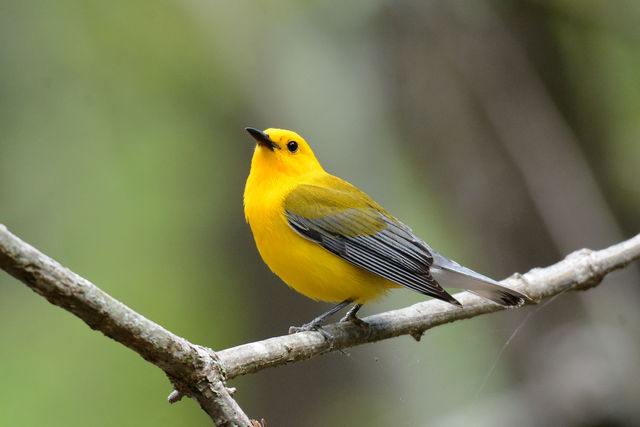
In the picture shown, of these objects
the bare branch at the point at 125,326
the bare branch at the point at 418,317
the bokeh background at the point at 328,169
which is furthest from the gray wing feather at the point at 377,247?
the bokeh background at the point at 328,169

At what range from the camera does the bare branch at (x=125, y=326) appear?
6.52 feet

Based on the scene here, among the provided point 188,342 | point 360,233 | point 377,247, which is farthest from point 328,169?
point 188,342

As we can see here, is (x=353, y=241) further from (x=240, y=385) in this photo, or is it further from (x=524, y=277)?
(x=240, y=385)

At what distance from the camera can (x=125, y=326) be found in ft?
7.35

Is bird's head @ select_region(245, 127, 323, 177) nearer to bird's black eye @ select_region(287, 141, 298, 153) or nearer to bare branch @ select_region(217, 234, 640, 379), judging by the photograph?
bird's black eye @ select_region(287, 141, 298, 153)

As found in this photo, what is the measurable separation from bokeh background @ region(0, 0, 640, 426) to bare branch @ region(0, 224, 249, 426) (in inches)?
151

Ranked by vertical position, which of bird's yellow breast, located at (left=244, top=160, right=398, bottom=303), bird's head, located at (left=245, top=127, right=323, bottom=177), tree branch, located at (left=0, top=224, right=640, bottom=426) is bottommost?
tree branch, located at (left=0, top=224, right=640, bottom=426)

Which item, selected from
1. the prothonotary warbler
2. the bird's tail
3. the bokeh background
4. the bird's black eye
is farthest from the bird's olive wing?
the bokeh background

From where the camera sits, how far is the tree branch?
79.4 inches

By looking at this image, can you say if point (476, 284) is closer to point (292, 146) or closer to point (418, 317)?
point (418, 317)

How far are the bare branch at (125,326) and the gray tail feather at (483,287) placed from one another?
6.23 ft

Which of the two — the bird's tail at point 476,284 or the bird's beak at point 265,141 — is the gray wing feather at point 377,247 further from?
the bird's beak at point 265,141

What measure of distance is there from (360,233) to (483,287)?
0.90 metres

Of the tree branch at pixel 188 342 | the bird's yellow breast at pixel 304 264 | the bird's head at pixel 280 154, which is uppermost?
the bird's head at pixel 280 154
